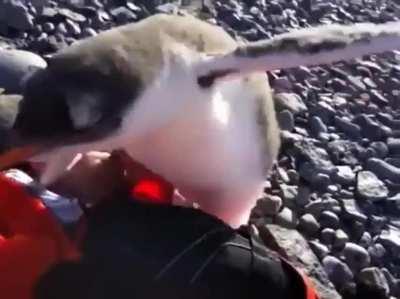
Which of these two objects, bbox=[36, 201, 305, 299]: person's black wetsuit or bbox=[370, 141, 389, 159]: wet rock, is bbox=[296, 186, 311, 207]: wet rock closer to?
bbox=[370, 141, 389, 159]: wet rock

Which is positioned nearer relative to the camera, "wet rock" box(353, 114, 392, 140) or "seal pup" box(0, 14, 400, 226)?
"seal pup" box(0, 14, 400, 226)

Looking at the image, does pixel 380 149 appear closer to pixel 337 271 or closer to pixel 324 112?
pixel 324 112

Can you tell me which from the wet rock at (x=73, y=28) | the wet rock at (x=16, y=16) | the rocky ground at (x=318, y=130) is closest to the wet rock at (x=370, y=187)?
the rocky ground at (x=318, y=130)

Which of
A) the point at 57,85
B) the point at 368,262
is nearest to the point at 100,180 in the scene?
the point at 57,85

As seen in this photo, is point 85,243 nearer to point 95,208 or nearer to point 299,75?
point 95,208

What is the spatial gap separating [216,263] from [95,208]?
179 mm

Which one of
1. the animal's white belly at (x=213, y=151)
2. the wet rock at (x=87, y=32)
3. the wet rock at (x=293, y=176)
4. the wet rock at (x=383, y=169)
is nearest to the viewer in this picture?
the animal's white belly at (x=213, y=151)

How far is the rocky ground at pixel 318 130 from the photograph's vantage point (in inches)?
88.6

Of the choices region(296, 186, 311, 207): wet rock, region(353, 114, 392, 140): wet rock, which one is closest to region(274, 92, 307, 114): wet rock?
region(353, 114, 392, 140): wet rock

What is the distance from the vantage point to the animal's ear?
4.80 feet

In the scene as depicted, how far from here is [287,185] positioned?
Answer: 2465mm

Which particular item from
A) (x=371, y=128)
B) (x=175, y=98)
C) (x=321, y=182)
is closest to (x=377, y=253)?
(x=321, y=182)

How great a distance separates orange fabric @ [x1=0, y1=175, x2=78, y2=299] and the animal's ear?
0.40 feet

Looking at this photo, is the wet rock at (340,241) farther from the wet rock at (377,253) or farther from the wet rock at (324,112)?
the wet rock at (324,112)
